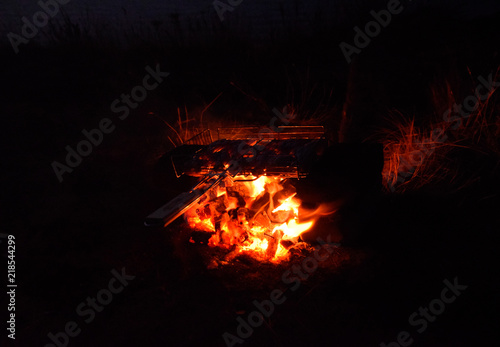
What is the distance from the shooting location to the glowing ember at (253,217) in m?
3.64

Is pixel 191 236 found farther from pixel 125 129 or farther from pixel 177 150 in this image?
pixel 125 129

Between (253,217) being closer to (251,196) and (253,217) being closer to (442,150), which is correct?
(251,196)

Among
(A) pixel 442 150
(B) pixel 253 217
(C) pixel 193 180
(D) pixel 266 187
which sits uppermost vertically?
(C) pixel 193 180

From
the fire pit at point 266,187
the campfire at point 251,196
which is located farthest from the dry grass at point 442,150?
the campfire at point 251,196

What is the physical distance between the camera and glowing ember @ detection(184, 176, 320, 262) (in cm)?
364

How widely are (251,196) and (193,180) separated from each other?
Result: 788mm

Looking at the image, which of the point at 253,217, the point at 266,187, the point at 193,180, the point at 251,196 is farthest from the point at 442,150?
the point at 193,180

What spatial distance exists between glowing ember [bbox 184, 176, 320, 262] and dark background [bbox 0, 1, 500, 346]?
0.79ft

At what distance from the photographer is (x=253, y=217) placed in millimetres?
3832

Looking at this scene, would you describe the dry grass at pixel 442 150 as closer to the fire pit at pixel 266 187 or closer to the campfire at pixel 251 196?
the fire pit at pixel 266 187

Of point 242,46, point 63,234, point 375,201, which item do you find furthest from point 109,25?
point 375,201

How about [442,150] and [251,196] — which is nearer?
[251,196]

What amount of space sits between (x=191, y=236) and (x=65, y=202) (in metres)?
2.45

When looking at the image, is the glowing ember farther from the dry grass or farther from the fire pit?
the dry grass
